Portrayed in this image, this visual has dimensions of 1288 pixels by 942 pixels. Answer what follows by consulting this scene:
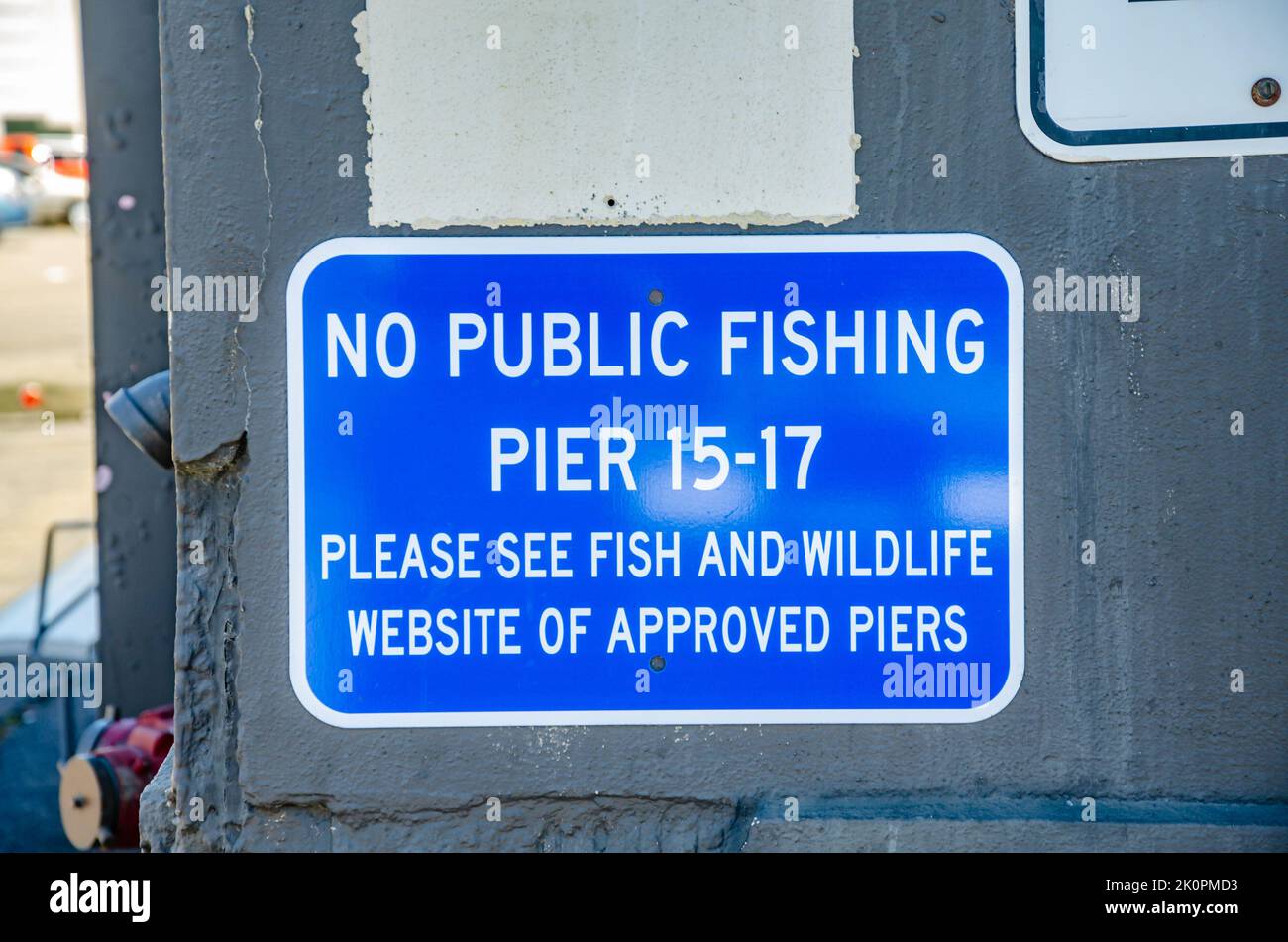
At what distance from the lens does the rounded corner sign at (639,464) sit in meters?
2.09

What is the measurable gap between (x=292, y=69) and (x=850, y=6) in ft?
3.25

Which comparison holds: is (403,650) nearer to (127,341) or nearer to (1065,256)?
(1065,256)

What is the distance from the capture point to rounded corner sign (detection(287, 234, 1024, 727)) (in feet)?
6.86

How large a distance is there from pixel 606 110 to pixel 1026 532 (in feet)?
3.49

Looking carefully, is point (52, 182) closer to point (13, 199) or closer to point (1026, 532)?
point (13, 199)

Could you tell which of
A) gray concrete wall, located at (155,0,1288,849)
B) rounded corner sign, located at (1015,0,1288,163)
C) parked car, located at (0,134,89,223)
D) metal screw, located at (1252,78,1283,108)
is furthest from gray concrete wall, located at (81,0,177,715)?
parked car, located at (0,134,89,223)

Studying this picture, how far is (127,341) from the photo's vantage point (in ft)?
10.6

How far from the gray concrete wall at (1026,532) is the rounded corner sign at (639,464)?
0.23ft
